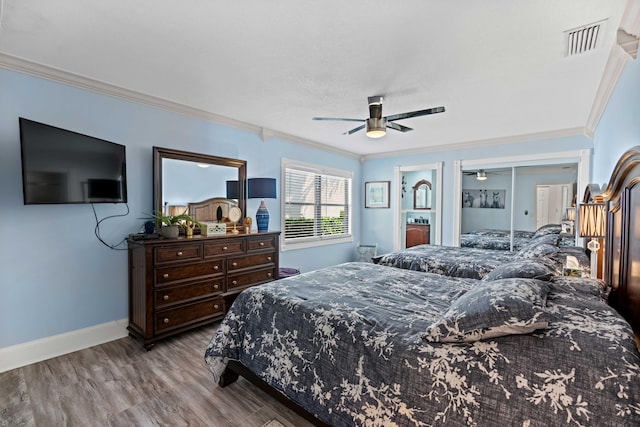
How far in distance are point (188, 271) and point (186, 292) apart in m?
0.22

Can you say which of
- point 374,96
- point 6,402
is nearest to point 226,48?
point 374,96

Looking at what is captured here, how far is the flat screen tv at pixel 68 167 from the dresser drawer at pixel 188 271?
2.78 ft

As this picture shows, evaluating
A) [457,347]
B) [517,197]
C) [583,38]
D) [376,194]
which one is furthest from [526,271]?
[376,194]

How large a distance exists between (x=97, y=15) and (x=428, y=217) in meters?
5.38

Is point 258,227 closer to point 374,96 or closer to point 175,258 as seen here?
point 175,258

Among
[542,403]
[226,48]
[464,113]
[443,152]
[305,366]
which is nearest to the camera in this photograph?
[542,403]

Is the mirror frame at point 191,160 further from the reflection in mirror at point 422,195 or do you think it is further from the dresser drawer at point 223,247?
the reflection in mirror at point 422,195

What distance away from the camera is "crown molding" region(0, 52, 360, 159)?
2457 mm

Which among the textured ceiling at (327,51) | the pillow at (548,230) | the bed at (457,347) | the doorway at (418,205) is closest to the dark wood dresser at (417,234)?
the doorway at (418,205)

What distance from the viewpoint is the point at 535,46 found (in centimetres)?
214

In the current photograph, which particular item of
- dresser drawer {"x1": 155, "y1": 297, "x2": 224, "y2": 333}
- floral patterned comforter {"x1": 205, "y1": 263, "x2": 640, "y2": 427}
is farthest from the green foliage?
floral patterned comforter {"x1": 205, "y1": 263, "x2": 640, "y2": 427}

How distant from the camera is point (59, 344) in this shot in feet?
8.87

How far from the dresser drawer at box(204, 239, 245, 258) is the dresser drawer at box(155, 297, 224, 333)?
1.70 feet

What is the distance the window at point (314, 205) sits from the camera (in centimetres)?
498
